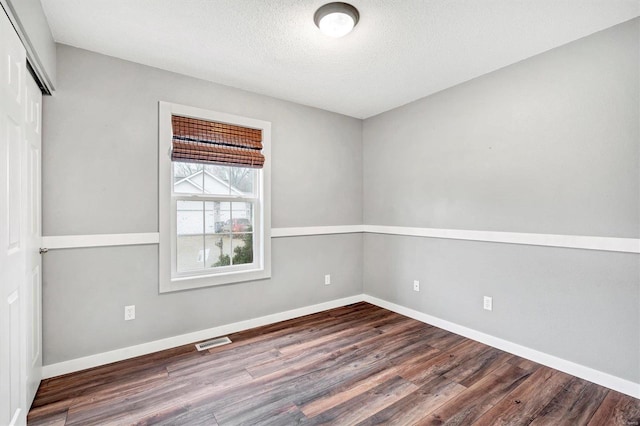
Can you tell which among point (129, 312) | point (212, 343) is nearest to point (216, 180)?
point (129, 312)

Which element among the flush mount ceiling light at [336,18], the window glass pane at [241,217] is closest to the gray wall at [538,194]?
the flush mount ceiling light at [336,18]

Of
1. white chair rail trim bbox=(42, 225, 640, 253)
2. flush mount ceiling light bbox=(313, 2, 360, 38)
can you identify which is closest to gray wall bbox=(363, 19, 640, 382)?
white chair rail trim bbox=(42, 225, 640, 253)

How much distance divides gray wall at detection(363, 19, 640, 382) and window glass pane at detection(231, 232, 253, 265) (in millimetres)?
1746

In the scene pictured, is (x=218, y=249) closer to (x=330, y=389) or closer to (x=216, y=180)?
(x=216, y=180)

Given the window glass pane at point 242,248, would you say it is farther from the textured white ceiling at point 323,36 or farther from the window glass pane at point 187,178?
the textured white ceiling at point 323,36

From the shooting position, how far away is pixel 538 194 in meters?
2.45

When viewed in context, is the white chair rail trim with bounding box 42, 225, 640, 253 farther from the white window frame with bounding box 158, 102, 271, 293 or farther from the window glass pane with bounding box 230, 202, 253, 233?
the window glass pane with bounding box 230, 202, 253, 233

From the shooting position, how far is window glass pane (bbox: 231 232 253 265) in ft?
10.4

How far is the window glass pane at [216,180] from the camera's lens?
2.98m

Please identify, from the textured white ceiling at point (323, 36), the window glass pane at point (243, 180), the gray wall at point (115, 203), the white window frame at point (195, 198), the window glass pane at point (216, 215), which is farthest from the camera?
the window glass pane at point (243, 180)

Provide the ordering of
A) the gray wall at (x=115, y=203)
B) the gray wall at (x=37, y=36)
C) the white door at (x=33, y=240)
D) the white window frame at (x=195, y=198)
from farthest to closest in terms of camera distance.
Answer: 1. the white window frame at (x=195, y=198)
2. the gray wall at (x=115, y=203)
3. the white door at (x=33, y=240)
4. the gray wall at (x=37, y=36)

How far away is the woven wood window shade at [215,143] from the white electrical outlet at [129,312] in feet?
4.25

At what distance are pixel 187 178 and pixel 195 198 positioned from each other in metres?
0.20

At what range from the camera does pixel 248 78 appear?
113 inches
